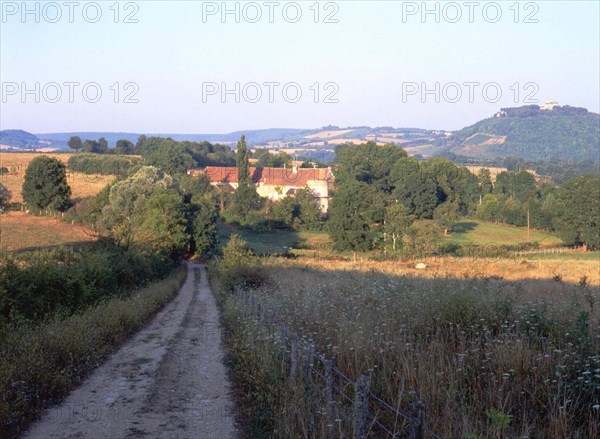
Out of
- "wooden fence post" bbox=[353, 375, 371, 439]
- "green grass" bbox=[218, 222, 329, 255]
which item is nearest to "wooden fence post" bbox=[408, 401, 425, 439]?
"wooden fence post" bbox=[353, 375, 371, 439]

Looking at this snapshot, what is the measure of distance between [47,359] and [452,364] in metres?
6.85

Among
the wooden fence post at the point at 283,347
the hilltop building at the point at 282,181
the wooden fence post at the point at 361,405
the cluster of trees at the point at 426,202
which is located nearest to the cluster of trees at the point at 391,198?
the cluster of trees at the point at 426,202

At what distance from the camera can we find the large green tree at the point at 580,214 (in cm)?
7006

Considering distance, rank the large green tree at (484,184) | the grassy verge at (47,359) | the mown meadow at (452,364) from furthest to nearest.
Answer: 1. the large green tree at (484,184)
2. the grassy verge at (47,359)
3. the mown meadow at (452,364)

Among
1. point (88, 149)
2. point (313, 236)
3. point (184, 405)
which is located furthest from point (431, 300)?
point (88, 149)

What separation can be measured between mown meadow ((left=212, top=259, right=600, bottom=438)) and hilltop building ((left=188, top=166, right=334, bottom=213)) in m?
92.4

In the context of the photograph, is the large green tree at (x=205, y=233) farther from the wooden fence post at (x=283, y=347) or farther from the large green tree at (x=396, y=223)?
the wooden fence post at (x=283, y=347)

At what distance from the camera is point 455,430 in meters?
5.51

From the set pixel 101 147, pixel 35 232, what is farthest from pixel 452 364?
pixel 101 147

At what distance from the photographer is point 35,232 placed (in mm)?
49594

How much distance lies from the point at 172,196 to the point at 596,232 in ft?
160

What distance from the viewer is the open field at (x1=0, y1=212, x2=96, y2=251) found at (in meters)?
43.2

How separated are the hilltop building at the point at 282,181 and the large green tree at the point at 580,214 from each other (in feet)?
134

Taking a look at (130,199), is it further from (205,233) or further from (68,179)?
(68,179)
